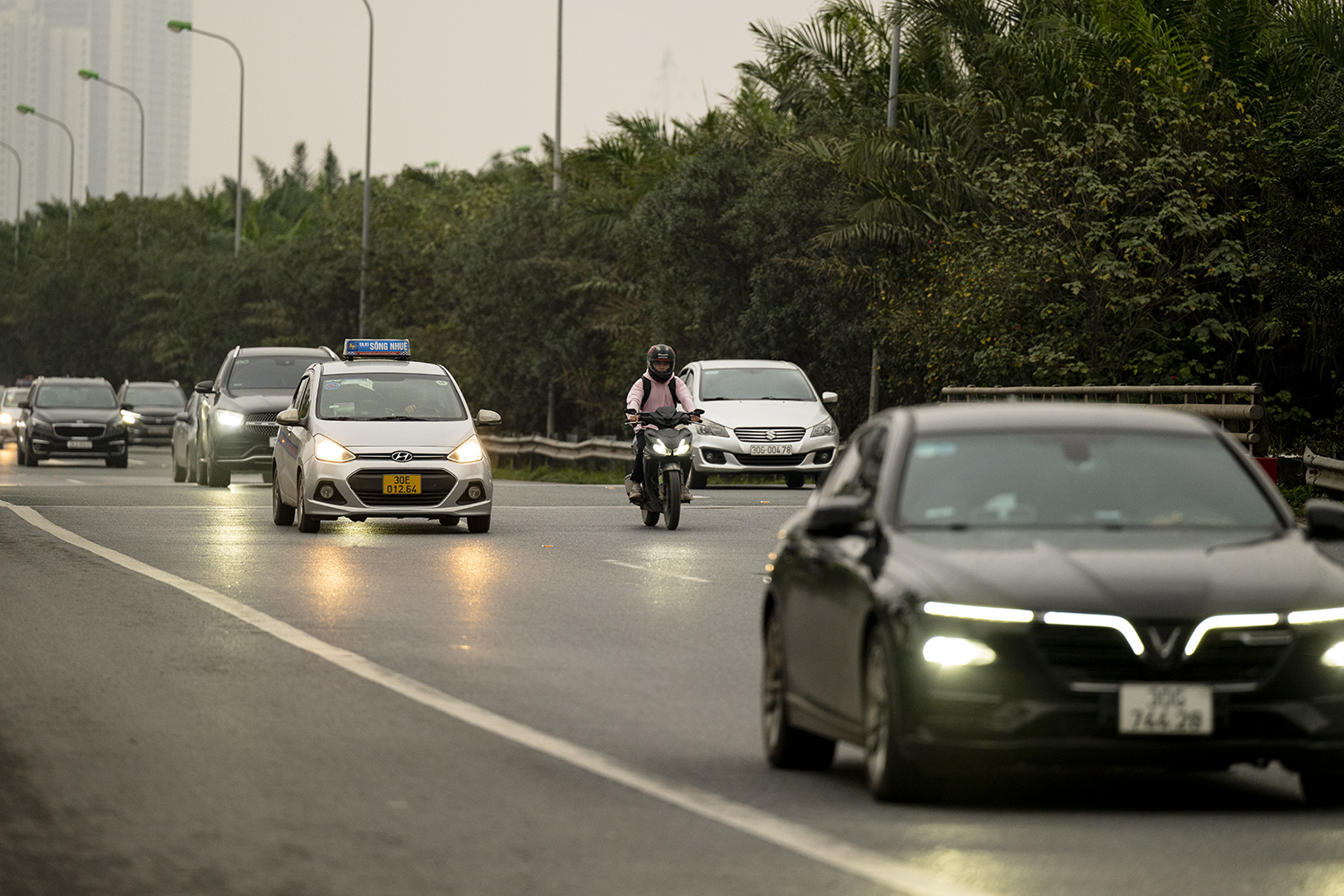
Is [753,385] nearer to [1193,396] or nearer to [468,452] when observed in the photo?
[1193,396]

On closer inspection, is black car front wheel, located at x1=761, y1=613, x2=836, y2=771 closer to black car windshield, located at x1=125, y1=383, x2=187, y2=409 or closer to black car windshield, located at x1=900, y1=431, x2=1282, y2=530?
black car windshield, located at x1=900, y1=431, x2=1282, y2=530

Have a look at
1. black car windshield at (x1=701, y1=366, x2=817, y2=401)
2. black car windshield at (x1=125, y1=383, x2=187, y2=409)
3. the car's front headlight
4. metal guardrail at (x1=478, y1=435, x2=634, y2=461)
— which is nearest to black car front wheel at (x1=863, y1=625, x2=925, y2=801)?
the car's front headlight

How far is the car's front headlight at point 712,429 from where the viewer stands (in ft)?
104

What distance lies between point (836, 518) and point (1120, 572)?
1.02 meters

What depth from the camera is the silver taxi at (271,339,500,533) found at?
73.6 feet

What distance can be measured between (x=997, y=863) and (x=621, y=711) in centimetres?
366

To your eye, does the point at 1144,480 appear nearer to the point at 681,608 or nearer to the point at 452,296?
the point at 681,608

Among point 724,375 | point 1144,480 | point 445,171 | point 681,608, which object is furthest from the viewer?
point 445,171

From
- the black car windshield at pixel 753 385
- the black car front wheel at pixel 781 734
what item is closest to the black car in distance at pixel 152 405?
the black car windshield at pixel 753 385

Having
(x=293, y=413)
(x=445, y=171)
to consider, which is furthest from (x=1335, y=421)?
(x=445, y=171)

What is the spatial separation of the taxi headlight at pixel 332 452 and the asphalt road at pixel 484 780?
5.89 m

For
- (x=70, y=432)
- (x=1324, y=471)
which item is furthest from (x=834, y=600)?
(x=70, y=432)

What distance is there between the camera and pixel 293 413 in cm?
2353

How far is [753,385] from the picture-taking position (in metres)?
33.0
